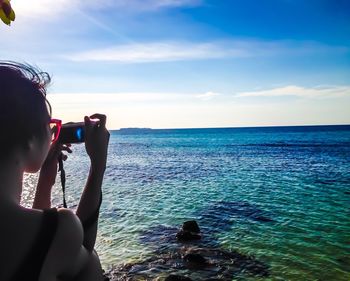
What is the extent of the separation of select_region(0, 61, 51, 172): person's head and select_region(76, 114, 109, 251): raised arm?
0.41m

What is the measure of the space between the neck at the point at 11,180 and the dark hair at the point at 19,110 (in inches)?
2.2

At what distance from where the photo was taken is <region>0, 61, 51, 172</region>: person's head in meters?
1.45

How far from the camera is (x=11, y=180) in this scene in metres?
1.46

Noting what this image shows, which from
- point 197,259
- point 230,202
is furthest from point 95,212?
point 230,202

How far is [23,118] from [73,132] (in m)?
0.84

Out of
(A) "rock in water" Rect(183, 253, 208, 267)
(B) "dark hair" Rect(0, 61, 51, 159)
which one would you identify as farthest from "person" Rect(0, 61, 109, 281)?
(A) "rock in water" Rect(183, 253, 208, 267)

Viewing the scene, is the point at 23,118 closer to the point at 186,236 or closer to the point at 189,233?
the point at 186,236

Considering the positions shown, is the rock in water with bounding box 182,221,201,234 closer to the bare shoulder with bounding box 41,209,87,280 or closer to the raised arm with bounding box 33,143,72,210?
the raised arm with bounding box 33,143,72,210

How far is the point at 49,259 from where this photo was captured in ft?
4.39

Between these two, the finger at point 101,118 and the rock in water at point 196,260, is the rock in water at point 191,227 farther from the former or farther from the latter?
the finger at point 101,118

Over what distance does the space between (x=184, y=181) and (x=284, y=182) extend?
11.2m

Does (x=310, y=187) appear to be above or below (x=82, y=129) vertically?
below

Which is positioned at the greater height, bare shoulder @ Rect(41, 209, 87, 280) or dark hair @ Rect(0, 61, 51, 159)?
dark hair @ Rect(0, 61, 51, 159)

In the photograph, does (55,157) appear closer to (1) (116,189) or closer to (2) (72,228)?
(2) (72,228)
